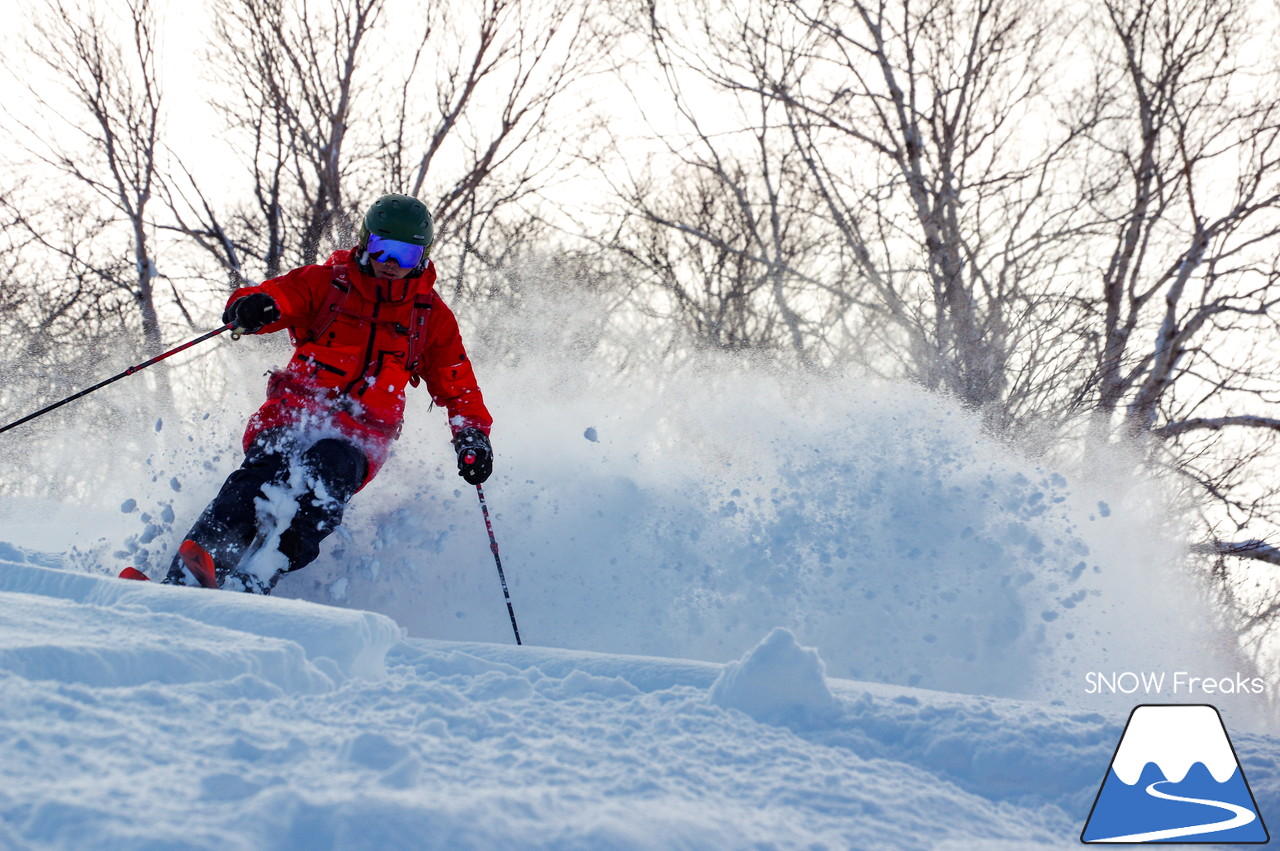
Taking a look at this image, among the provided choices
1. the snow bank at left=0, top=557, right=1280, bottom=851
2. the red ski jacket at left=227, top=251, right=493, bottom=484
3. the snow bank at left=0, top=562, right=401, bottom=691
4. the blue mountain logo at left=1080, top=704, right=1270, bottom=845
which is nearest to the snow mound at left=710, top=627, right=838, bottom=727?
the snow bank at left=0, top=557, right=1280, bottom=851

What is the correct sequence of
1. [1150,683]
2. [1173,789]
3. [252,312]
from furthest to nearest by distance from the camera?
[1150,683] → [252,312] → [1173,789]

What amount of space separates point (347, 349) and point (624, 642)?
2.03 meters

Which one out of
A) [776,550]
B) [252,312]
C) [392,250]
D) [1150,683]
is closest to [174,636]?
[252,312]

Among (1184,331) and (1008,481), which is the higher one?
(1184,331)

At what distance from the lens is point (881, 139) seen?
8.68 metres

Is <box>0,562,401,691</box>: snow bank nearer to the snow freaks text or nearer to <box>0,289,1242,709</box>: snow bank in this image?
Answer: <box>0,289,1242,709</box>: snow bank

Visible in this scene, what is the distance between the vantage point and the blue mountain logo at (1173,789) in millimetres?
1381

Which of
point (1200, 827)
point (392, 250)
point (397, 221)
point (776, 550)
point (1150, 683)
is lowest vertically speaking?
point (1150, 683)

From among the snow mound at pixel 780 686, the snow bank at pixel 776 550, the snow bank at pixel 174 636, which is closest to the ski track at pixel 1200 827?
the snow mound at pixel 780 686

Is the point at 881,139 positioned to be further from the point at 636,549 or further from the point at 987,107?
the point at 636,549

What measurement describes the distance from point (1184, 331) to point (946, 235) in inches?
115

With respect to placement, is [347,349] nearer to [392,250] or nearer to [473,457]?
[392,250]

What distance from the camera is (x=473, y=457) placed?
3771 mm

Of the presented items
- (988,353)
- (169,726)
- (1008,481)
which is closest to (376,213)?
(169,726)
